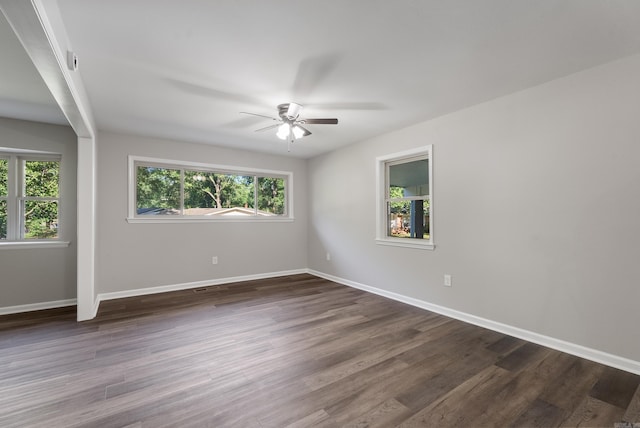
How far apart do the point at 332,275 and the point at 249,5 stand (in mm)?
4316

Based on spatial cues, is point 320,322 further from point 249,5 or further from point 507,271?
point 249,5

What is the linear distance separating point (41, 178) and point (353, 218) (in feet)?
14.3

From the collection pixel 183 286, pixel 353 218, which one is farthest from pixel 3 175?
pixel 353 218

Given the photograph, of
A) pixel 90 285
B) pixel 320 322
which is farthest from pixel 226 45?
pixel 90 285

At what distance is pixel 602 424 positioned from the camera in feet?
5.41

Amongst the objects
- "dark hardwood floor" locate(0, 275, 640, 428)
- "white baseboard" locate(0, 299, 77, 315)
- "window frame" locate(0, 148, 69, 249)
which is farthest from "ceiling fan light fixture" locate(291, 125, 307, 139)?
"white baseboard" locate(0, 299, 77, 315)

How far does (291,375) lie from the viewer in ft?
7.07

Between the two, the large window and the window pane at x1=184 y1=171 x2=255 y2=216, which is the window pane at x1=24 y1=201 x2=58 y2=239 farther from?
the window pane at x1=184 y1=171 x2=255 y2=216

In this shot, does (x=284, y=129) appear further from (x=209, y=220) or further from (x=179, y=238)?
(x=179, y=238)

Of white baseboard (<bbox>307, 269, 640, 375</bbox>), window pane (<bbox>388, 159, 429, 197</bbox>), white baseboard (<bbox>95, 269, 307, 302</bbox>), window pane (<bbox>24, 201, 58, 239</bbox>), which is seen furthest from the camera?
white baseboard (<bbox>95, 269, 307, 302</bbox>)

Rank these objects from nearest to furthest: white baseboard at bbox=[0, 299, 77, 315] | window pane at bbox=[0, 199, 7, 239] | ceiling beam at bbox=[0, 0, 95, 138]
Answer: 1. ceiling beam at bbox=[0, 0, 95, 138]
2. white baseboard at bbox=[0, 299, 77, 315]
3. window pane at bbox=[0, 199, 7, 239]

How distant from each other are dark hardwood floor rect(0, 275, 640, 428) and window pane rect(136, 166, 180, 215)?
5.67 feet

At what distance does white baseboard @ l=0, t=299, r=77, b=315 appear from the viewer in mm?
3505

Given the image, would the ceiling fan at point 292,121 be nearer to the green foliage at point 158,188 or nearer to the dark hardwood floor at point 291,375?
the dark hardwood floor at point 291,375
